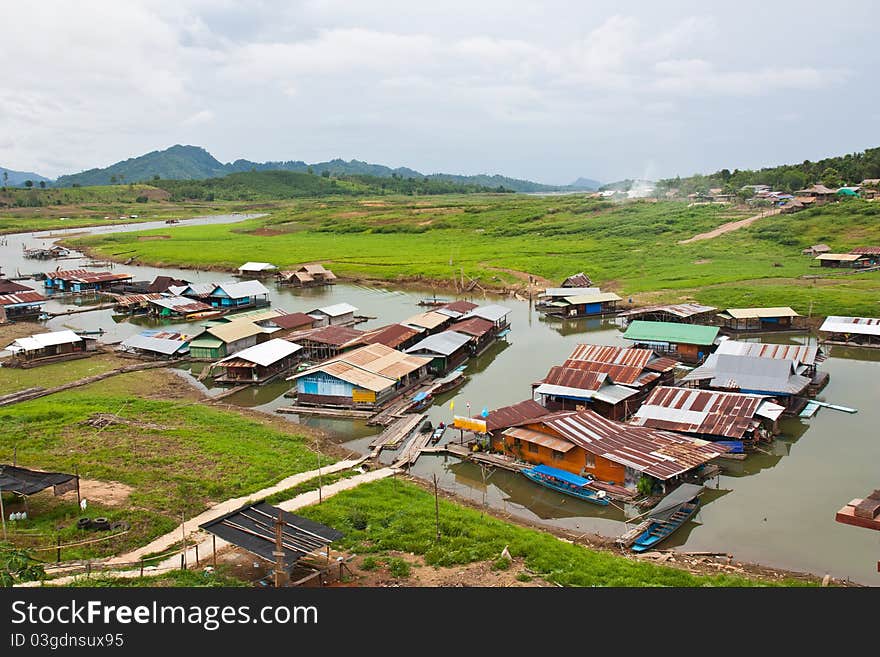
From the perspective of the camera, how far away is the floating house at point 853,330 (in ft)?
143

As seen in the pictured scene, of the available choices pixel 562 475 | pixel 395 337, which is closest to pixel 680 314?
pixel 395 337

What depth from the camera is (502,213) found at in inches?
4993

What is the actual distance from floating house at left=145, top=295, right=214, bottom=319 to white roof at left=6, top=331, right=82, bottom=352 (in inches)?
570

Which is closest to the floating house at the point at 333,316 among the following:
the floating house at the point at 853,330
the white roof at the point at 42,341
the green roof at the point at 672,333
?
the white roof at the point at 42,341

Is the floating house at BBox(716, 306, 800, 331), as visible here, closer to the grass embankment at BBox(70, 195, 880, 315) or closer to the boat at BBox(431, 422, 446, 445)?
the grass embankment at BBox(70, 195, 880, 315)

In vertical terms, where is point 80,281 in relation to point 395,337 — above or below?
above

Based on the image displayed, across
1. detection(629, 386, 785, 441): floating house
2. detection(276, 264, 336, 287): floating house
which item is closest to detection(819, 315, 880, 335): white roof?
detection(629, 386, 785, 441): floating house

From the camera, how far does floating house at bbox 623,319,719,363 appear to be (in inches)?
1622

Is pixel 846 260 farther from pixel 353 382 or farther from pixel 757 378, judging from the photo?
pixel 353 382

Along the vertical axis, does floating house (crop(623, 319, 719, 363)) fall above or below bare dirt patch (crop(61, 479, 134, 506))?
above

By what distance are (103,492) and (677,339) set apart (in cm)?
3286

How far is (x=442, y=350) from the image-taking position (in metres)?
39.8

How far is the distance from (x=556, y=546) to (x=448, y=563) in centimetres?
339

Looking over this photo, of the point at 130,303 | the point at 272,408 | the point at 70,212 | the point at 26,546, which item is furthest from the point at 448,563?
the point at 70,212
